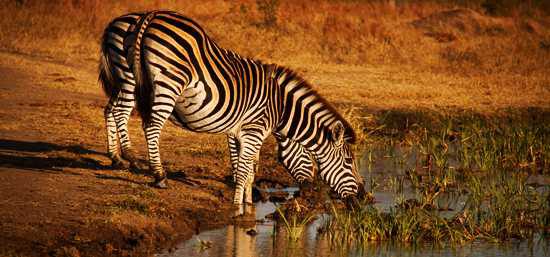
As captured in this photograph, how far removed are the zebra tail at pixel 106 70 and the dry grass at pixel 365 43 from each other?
628cm

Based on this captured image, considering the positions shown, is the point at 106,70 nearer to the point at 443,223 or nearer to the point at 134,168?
the point at 134,168

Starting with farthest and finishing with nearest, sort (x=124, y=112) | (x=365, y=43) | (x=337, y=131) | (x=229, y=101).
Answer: (x=365, y=43) < (x=124, y=112) < (x=337, y=131) < (x=229, y=101)

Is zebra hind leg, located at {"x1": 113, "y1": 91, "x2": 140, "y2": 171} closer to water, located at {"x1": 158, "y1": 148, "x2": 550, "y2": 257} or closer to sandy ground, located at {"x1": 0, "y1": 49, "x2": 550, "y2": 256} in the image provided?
sandy ground, located at {"x1": 0, "y1": 49, "x2": 550, "y2": 256}

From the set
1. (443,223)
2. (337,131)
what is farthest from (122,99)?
(443,223)

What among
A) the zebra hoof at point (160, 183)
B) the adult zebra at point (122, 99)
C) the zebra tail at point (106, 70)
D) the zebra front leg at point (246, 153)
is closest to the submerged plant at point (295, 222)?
the zebra front leg at point (246, 153)

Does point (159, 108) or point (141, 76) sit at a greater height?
point (141, 76)

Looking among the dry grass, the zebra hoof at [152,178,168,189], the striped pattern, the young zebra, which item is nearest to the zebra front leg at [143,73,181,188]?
the young zebra

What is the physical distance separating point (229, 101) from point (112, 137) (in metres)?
1.50

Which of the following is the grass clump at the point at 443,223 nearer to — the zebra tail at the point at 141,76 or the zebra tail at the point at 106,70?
the zebra tail at the point at 141,76

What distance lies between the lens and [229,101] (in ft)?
28.2

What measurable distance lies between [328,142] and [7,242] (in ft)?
11.4

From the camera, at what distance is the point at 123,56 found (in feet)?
28.8

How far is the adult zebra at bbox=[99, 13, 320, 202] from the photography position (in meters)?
8.82

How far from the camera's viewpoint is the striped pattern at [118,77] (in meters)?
8.81
